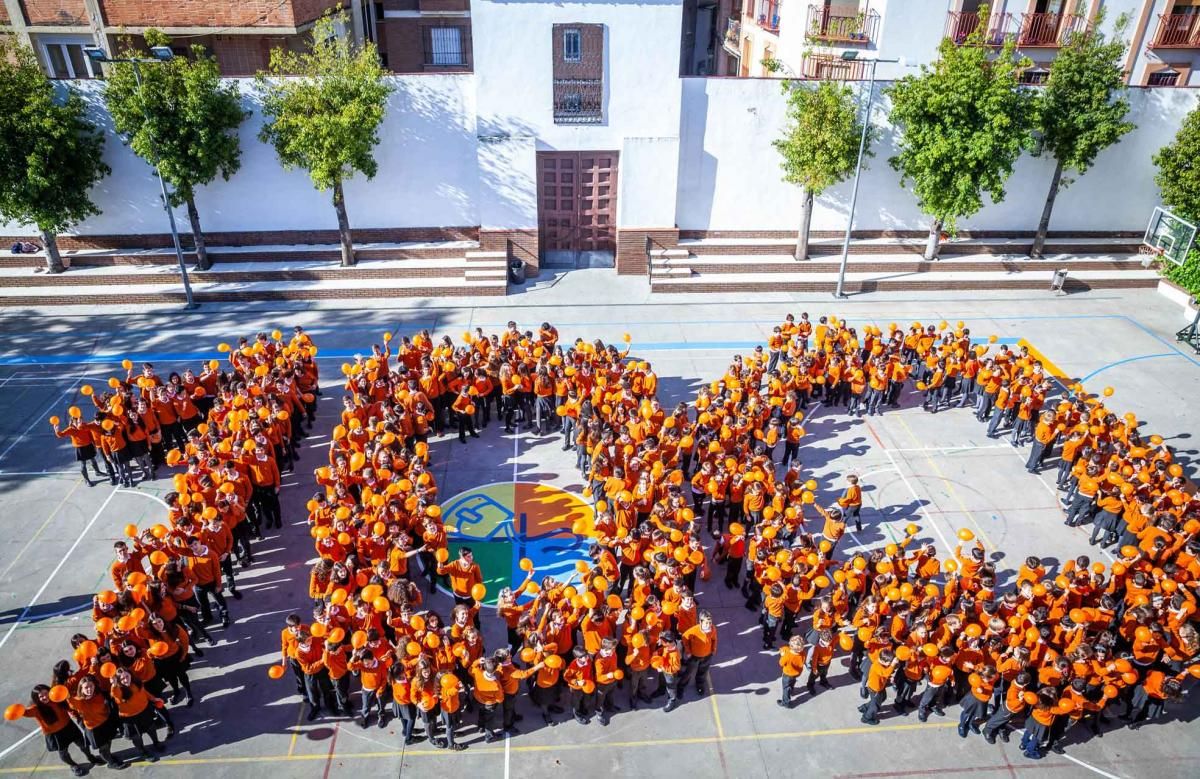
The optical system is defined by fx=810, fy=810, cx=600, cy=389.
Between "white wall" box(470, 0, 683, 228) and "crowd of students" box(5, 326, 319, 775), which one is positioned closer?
"crowd of students" box(5, 326, 319, 775)

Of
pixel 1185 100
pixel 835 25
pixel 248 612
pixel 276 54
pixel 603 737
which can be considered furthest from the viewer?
pixel 835 25

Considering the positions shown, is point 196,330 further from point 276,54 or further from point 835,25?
point 835,25

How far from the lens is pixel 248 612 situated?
12.0 metres

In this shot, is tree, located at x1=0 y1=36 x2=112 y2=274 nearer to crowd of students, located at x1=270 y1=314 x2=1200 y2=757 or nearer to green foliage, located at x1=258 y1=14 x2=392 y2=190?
green foliage, located at x1=258 y1=14 x2=392 y2=190

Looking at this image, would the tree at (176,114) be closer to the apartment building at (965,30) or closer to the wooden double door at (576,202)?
the wooden double door at (576,202)

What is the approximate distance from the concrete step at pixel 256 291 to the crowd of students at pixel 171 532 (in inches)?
187

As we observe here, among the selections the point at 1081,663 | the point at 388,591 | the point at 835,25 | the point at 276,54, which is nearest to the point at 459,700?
the point at 388,591

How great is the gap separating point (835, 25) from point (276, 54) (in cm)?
1650

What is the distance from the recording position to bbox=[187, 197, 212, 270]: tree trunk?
22266 mm

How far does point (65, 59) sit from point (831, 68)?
2422 centimetres

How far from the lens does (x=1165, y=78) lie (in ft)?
90.0

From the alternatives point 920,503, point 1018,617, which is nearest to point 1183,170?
point 920,503

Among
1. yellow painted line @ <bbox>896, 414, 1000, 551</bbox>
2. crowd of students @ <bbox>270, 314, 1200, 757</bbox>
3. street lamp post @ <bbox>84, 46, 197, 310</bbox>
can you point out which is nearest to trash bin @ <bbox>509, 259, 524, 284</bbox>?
crowd of students @ <bbox>270, 314, 1200, 757</bbox>

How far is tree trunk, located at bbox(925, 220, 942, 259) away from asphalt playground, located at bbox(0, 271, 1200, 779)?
1460mm
